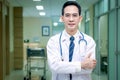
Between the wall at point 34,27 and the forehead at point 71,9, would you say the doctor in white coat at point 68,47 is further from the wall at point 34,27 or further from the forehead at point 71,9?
the wall at point 34,27

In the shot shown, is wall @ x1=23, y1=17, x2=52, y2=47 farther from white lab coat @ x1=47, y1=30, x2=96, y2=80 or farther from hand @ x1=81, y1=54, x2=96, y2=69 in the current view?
hand @ x1=81, y1=54, x2=96, y2=69

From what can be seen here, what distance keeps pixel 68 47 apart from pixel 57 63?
13 cm

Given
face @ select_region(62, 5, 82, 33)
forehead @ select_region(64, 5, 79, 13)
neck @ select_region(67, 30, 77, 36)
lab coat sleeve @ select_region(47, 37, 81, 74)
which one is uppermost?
forehead @ select_region(64, 5, 79, 13)

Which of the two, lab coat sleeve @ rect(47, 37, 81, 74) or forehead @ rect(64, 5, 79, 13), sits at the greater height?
forehead @ rect(64, 5, 79, 13)

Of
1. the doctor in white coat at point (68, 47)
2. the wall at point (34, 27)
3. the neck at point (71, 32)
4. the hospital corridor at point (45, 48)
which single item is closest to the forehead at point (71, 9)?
the doctor in white coat at point (68, 47)

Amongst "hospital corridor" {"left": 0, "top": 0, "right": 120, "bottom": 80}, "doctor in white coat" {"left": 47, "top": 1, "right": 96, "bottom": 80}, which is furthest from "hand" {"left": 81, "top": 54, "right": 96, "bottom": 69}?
"hospital corridor" {"left": 0, "top": 0, "right": 120, "bottom": 80}

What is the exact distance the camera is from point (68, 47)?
4.92 ft

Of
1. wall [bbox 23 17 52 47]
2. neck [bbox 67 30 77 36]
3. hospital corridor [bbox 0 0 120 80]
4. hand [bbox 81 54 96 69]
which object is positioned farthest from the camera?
wall [bbox 23 17 52 47]

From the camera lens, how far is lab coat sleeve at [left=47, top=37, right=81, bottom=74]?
140 cm

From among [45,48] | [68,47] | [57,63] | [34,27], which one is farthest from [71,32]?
[34,27]

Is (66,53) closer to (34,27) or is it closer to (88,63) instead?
(88,63)

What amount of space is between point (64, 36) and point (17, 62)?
381 inches

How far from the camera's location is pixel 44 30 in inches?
632

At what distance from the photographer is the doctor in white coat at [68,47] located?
1447mm
